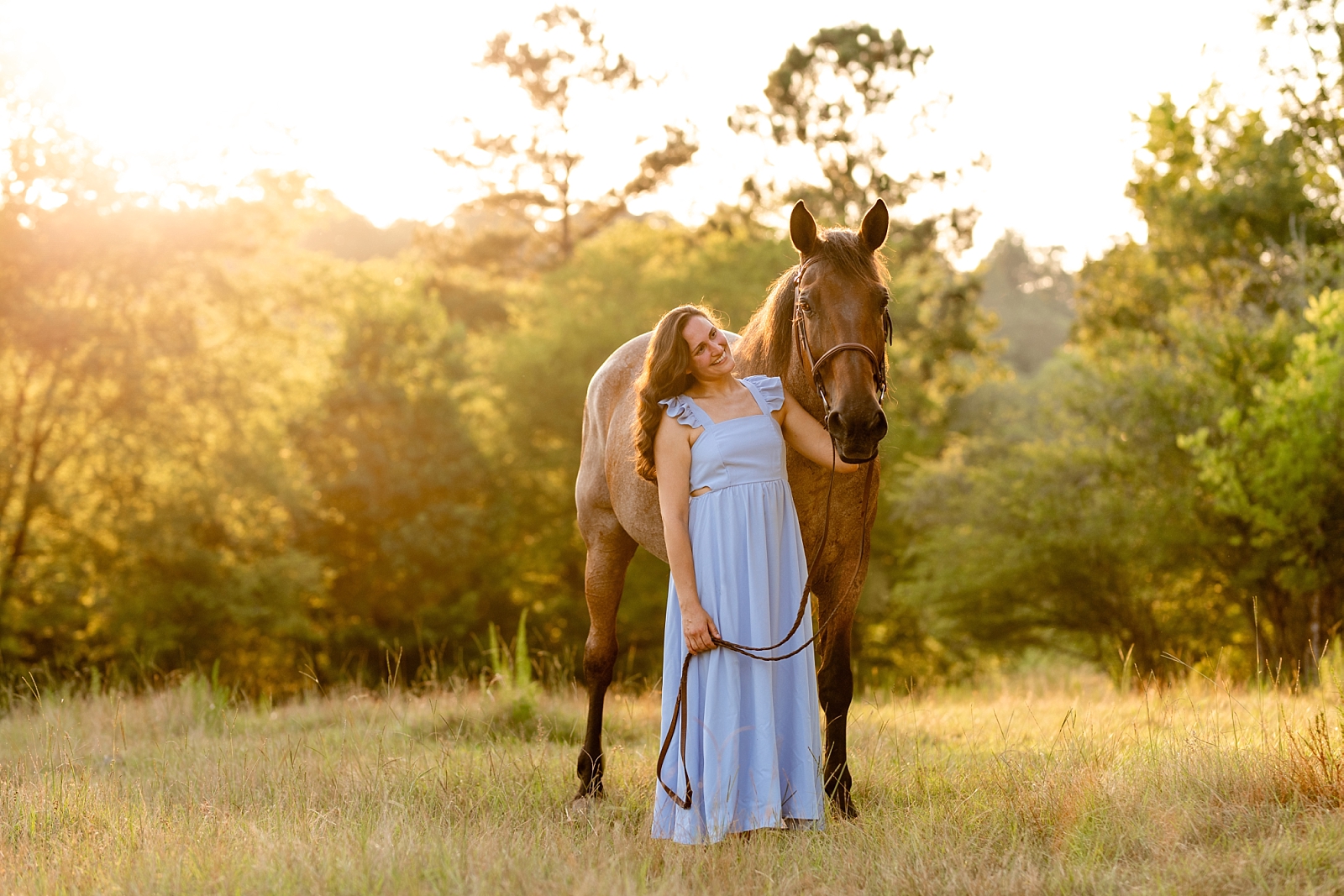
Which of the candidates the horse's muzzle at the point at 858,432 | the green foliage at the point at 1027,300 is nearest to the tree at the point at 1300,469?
the horse's muzzle at the point at 858,432

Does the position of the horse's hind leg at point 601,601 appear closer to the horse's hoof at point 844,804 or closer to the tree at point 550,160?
the horse's hoof at point 844,804

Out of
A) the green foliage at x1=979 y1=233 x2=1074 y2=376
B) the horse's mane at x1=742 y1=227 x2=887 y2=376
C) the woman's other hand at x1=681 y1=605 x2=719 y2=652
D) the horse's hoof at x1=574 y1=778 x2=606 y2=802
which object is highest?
the green foliage at x1=979 y1=233 x2=1074 y2=376

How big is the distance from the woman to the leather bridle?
0.61 feet

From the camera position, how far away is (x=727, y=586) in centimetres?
375

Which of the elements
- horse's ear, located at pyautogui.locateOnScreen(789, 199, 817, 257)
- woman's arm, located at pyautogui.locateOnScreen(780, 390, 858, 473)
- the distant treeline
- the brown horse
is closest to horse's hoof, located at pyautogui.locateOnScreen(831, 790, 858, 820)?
the brown horse

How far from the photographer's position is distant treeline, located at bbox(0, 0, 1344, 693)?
15.9 meters

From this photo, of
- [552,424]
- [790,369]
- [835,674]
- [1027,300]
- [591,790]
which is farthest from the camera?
[1027,300]

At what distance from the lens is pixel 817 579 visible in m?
4.35

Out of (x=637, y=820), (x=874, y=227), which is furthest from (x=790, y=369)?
(x=637, y=820)

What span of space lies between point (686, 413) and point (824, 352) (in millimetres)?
523

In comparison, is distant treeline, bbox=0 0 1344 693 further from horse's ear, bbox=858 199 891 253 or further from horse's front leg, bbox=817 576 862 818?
horse's ear, bbox=858 199 891 253

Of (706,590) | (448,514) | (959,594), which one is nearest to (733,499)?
(706,590)

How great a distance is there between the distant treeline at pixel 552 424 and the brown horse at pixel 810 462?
715 centimetres

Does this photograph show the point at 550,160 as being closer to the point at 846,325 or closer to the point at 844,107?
the point at 844,107
